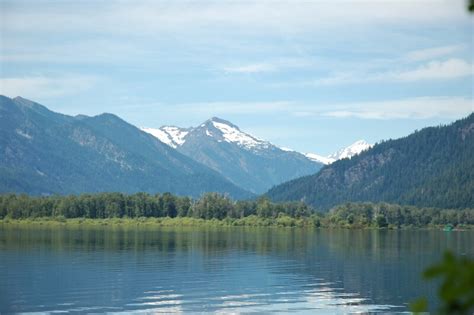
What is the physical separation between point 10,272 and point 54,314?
108 feet

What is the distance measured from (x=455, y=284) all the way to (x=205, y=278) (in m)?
85.9

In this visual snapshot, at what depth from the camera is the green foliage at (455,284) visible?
20.5ft

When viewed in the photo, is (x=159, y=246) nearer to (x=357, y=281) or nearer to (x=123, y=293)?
(x=357, y=281)

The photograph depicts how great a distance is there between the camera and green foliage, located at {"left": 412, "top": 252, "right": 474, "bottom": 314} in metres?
6.26

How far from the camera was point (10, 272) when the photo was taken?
91.3 metres

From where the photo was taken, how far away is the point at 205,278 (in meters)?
91.1

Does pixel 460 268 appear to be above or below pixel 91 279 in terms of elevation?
above

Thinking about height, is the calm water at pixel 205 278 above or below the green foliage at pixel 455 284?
below

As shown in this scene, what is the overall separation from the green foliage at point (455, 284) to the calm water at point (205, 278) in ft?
195

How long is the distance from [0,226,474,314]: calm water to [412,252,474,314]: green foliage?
5939cm

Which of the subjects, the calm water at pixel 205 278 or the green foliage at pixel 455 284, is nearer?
the green foliage at pixel 455 284

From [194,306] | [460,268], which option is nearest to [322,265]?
[194,306]

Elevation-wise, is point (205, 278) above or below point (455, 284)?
below

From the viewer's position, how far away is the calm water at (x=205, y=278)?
69.1m
